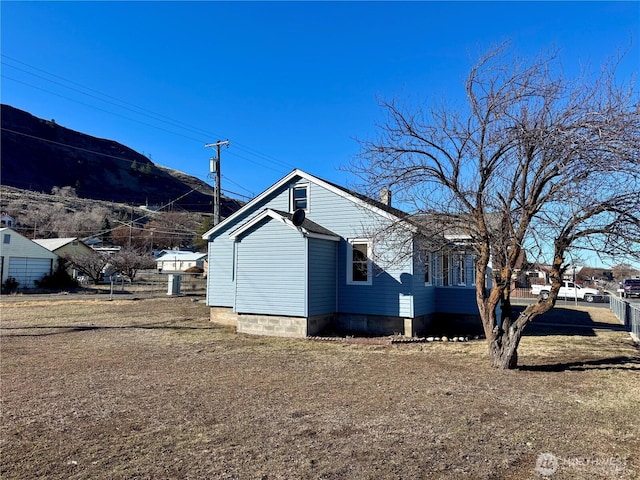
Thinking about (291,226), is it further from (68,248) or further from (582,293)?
(68,248)

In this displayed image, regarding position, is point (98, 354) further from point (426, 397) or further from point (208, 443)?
point (426, 397)

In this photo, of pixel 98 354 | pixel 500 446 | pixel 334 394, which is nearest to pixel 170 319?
pixel 98 354

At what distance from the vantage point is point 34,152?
452 feet

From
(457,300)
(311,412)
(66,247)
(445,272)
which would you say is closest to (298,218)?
(445,272)

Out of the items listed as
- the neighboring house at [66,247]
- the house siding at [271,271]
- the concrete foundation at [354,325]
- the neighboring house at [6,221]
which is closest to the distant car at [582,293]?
the concrete foundation at [354,325]

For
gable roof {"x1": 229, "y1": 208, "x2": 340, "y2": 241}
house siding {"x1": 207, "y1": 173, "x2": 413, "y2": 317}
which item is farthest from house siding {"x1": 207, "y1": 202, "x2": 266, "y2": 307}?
gable roof {"x1": 229, "y1": 208, "x2": 340, "y2": 241}

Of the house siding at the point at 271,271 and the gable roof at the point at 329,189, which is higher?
the gable roof at the point at 329,189

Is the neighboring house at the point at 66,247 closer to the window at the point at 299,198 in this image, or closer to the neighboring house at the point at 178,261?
the neighboring house at the point at 178,261

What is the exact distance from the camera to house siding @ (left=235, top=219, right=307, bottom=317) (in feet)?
40.1

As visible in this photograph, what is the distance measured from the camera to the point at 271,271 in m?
12.7

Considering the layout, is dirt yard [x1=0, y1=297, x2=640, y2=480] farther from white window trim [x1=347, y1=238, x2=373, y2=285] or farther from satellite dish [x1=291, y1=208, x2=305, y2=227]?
satellite dish [x1=291, y1=208, x2=305, y2=227]

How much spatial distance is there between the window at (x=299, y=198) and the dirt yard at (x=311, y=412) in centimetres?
532

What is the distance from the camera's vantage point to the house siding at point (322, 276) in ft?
40.3

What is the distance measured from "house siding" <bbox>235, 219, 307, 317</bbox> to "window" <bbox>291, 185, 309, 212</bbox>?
6.32ft
